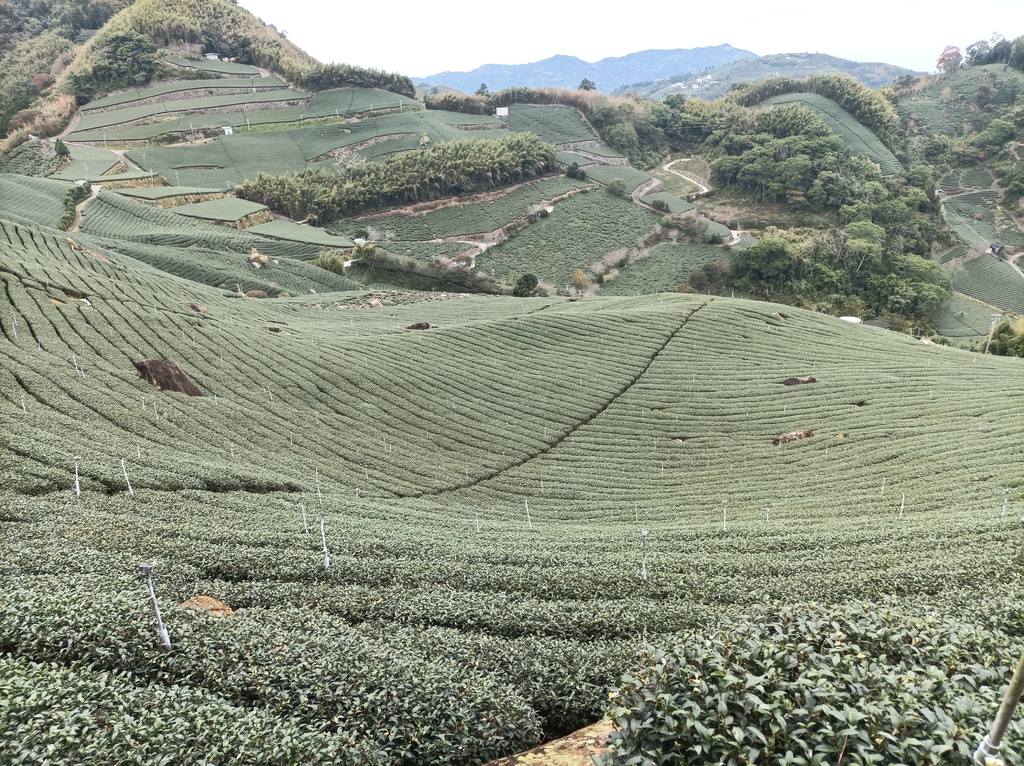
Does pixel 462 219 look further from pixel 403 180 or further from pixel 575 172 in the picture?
pixel 575 172

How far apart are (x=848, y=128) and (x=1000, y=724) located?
538 feet

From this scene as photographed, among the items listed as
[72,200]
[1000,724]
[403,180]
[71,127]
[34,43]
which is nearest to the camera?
[1000,724]

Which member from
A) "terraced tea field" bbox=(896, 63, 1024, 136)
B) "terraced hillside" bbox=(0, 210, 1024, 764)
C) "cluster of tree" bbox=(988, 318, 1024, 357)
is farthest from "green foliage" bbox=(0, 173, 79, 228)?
"terraced tea field" bbox=(896, 63, 1024, 136)

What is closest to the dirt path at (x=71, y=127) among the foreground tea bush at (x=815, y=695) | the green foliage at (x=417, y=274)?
the green foliage at (x=417, y=274)

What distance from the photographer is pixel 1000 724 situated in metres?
4.70

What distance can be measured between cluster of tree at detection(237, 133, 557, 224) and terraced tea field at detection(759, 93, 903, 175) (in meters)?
71.3

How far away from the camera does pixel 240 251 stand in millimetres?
77250

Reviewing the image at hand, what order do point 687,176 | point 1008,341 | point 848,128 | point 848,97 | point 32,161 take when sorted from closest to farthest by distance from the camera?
1. point 1008,341
2. point 32,161
3. point 687,176
4. point 848,128
5. point 848,97

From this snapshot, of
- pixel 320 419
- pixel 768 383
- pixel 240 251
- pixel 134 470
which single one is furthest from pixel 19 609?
pixel 240 251

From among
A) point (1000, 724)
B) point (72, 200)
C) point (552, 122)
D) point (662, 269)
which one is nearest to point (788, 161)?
point (662, 269)

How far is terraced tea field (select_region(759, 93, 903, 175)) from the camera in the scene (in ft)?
413

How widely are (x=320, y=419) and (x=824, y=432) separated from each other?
96.9 feet

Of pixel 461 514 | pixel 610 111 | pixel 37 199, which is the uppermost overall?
pixel 610 111

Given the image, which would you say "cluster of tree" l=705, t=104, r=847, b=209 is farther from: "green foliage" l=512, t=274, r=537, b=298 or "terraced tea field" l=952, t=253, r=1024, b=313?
"green foliage" l=512, t=274, r=537, b=298
